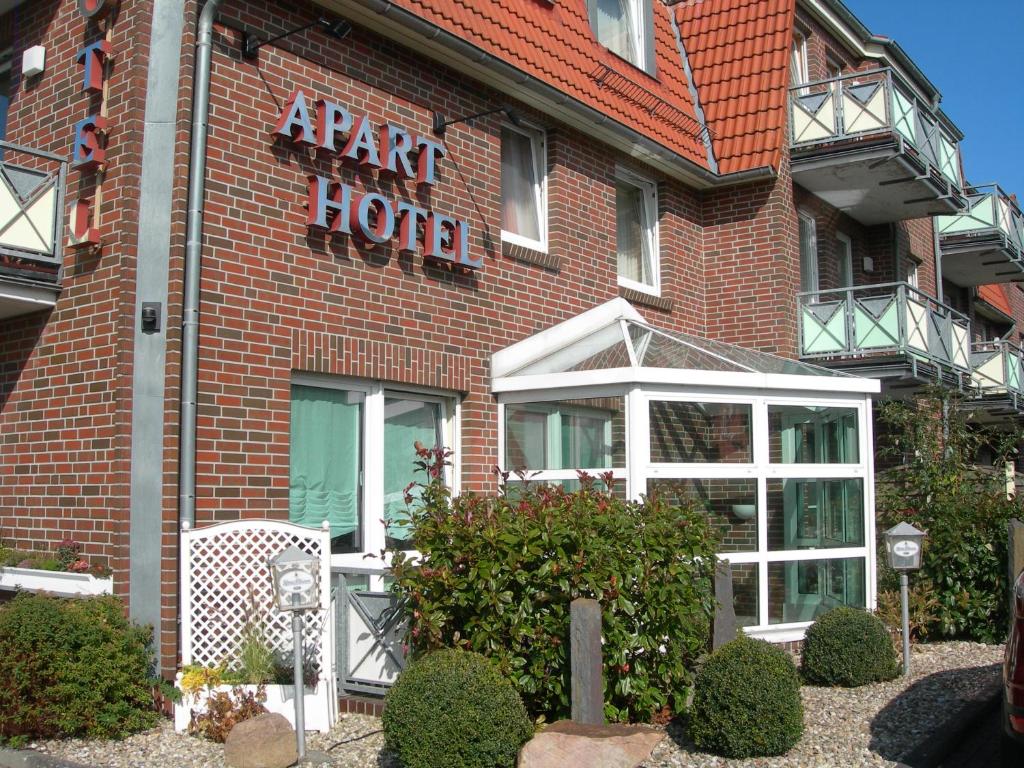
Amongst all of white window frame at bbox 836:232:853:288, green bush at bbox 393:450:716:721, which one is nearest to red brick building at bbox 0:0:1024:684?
green bush at bbox 393:450:716:721

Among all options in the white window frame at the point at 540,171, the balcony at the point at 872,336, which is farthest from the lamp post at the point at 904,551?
the balcony at the point at 872,336

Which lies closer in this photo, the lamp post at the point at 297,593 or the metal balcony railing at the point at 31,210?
the lamp post at the point at 297,593

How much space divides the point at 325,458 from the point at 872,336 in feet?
26.4

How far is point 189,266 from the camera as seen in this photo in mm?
7562

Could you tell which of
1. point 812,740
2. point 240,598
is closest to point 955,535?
point 812,740

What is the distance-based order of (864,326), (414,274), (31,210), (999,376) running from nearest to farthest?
1. (31,210)
2. (414,274)
3. (864,326)
4. (999,376)

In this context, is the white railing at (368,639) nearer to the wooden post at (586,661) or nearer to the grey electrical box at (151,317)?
the wooden post at (586,661)

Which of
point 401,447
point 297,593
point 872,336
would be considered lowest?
point 297,593

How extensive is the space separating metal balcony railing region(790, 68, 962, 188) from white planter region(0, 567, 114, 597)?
10.6 m

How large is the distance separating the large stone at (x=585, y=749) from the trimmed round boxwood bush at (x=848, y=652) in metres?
3.34

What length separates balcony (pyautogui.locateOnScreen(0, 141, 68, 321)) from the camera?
7.67 meters

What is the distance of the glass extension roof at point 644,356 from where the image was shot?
9.70 meters

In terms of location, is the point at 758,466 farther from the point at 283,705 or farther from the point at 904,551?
the point at 283,705

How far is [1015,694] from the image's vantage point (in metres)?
5.04
